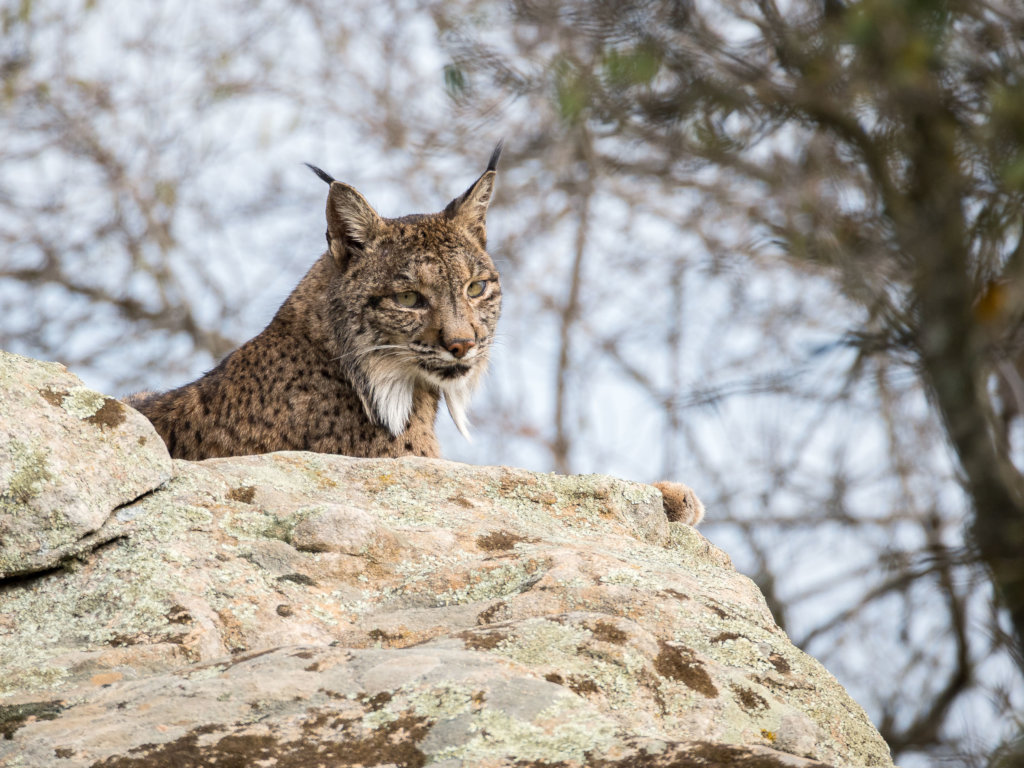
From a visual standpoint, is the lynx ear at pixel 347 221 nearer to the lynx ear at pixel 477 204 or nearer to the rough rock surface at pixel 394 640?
the lynx ear at pixel 477 204

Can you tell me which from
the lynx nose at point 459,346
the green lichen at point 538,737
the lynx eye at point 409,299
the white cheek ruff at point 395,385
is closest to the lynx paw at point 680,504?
the lynx nose at point 459,346

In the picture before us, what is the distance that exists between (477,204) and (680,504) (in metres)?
2.34

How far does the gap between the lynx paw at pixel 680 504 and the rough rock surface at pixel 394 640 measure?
2.63 ft

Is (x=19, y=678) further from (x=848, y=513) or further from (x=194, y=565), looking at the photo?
(x=848, y=513)

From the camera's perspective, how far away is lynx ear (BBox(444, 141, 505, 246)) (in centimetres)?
624

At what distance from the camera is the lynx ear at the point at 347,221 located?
19.0ft

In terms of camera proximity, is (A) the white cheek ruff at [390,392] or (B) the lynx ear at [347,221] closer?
(A) the white cheek ruff at [390,392]

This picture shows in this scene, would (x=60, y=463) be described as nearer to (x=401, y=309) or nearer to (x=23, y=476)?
(x=23, y=476)

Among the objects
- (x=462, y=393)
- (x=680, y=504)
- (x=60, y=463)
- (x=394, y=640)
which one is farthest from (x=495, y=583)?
(x=462, y=393)

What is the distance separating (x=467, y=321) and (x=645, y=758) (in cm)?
383

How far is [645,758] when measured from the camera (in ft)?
6.82

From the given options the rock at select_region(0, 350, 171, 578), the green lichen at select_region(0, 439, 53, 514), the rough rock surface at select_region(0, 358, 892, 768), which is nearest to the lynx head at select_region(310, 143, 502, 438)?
the rough rock surface at select_region(0, 358, 892, 768)

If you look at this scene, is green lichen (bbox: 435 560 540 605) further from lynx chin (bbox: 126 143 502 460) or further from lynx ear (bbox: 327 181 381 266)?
lynx ear (bbox: 327 181 381 266)

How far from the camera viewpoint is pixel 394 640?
2900 millimetres
